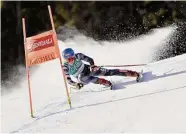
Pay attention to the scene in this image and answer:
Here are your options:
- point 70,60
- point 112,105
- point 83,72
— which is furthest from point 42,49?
point 112,105

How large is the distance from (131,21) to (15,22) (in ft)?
12.2

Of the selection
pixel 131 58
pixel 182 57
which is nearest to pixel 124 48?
pixel 131 58

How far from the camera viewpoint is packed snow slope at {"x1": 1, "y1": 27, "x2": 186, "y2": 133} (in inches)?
275

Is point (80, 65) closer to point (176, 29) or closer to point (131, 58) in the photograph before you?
point (131, 58)

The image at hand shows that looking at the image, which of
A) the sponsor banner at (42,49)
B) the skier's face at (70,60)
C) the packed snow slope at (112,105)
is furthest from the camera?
the skier's face at (70,60)

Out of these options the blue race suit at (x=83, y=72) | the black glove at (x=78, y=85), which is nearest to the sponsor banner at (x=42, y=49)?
the blue race suit at (x=83, y=72)

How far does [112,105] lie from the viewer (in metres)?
7.72

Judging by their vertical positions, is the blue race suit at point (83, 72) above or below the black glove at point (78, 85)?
above

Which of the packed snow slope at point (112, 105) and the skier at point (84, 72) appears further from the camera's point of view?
the skier at point (84, 72)

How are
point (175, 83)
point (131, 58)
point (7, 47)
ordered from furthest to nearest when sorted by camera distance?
point (7, 47) < point (131, 58) < point (175, 83)

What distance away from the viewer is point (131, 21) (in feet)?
41.8

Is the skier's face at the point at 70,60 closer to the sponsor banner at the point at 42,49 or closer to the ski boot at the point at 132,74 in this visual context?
the sponsor banner at the point at 42,49

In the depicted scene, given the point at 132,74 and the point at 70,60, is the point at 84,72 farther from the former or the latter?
the point at 132,74

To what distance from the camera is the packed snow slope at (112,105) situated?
6988 millimetres
